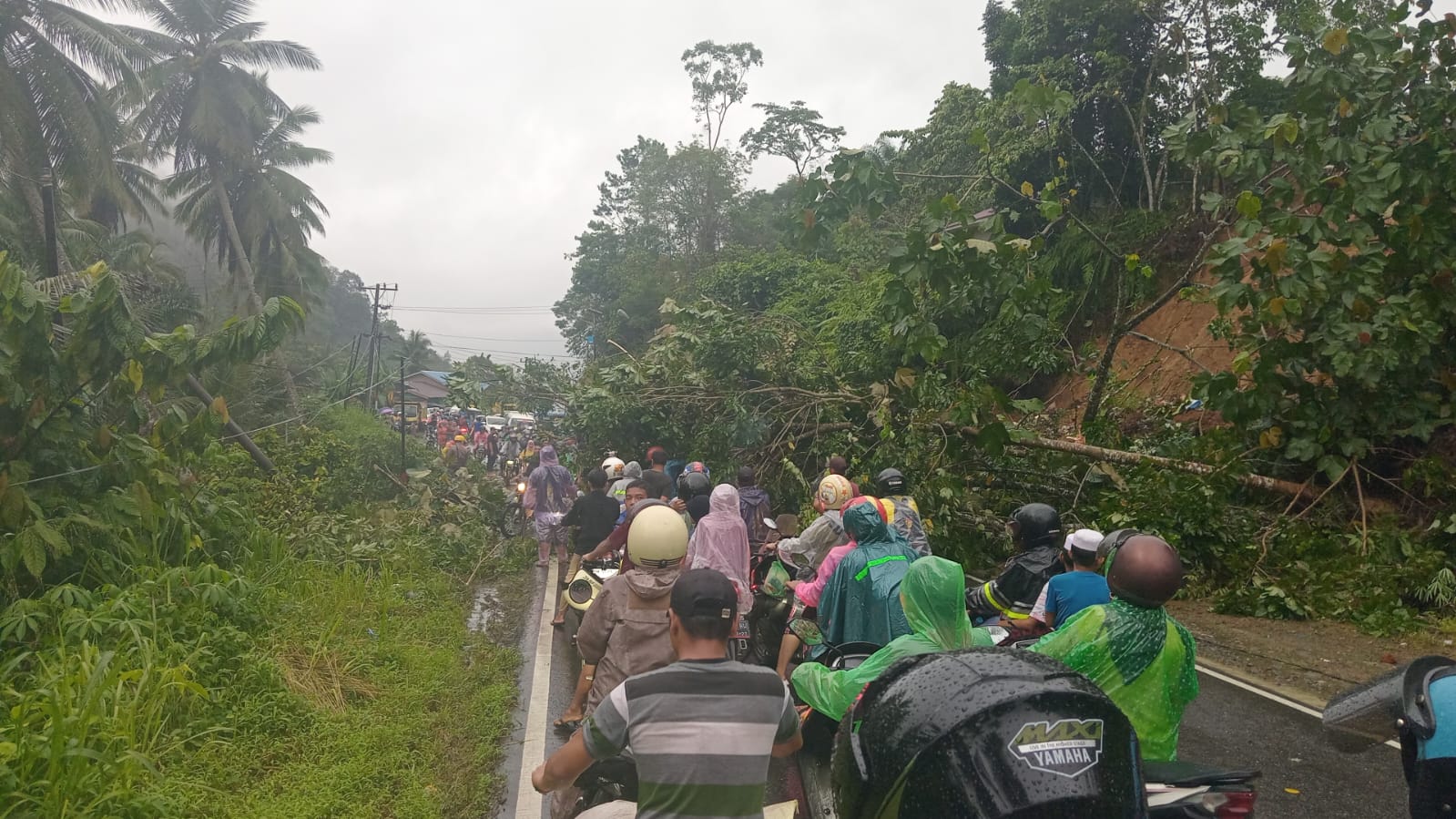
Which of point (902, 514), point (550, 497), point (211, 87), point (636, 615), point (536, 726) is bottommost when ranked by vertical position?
point (536, 726)

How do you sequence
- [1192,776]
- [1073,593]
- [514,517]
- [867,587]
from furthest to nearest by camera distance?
[514,517]
[867,587]
[1073,593]
[1192,776]

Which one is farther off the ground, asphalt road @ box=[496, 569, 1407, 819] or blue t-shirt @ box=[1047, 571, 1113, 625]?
blue t-shirt @ box=[1047, 571, 1113, 625]

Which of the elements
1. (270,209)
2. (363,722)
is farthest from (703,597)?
(270,209)

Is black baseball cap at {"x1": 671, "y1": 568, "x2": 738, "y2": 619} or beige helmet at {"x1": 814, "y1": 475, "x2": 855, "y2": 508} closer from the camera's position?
black baseball cap at {"x1": 671, "y1": 568, "x2": 738, "y2": 619}

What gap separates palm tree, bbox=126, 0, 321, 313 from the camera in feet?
96.5

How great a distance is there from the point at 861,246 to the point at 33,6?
2011cm

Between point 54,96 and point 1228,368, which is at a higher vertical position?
point 54,96

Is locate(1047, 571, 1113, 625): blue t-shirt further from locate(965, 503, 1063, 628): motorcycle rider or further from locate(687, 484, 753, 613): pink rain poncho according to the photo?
locate(687, 484, 753, 613): pink rain poncho

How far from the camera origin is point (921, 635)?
3.03m

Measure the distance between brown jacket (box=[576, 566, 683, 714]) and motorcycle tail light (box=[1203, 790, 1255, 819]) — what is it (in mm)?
2119

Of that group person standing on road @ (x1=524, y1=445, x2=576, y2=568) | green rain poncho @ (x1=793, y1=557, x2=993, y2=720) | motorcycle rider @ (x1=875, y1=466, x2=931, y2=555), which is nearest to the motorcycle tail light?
green rain poncho @ (x1=793, y1=557, x2=993, y2=720)

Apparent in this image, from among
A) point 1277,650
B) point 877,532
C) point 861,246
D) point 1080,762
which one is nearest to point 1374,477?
point 1277,650

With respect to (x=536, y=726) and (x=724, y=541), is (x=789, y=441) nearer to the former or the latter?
(x=724, y=541)

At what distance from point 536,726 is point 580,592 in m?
1.28
